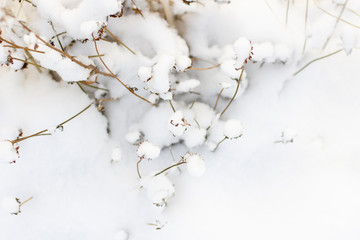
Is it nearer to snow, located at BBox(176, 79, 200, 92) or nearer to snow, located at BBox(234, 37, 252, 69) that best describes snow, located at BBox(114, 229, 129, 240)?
snow, located at BBox(176, 79, 200, 92)

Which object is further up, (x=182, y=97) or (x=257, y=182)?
(x=182, y=97)

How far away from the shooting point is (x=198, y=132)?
50.9 inches

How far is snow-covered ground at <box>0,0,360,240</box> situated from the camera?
4.24ft

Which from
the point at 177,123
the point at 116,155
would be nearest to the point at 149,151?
the point at 177,123

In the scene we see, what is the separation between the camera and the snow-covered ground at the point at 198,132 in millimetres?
1292

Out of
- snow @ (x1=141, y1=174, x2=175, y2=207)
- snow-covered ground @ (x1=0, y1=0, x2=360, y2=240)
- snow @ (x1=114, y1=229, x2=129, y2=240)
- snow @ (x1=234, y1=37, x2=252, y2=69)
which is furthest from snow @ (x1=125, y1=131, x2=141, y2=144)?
snow @ (x1=234, y1=37, x2=252, y2=69)

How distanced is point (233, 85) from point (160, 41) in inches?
13.6

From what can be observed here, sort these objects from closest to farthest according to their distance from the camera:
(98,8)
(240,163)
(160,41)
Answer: (98,8)
(160,41)
(240,163)

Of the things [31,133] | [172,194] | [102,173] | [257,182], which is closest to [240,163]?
[257,182]

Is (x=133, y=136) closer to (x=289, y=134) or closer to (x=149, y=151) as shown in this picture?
(x=149, y=151)

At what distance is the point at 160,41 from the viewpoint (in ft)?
4.18

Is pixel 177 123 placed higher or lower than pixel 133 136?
lower

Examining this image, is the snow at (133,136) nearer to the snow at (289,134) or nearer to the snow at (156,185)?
the snow at (156,185)

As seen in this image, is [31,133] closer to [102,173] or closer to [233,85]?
[102,173]
